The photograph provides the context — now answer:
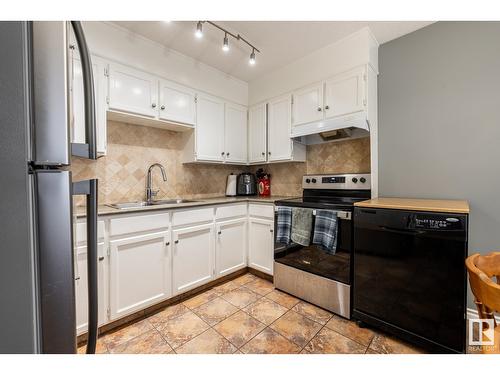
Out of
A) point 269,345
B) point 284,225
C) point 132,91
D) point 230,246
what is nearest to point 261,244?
point 230,246

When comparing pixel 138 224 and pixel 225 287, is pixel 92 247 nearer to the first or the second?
pixel 138 224

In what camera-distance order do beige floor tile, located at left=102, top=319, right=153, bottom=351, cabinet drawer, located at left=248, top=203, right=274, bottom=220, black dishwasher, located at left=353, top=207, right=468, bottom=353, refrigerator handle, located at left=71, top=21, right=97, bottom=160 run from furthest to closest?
cabinet drawer, located at left=248, top=203, right=274, bottom=220 → beige floor tile, located at left=102, top=319, right=153, bottom=351 → black dishwasher, located at left=353, top=207, right=468, bottom=353 → refrigerator handle, located at left=71, top=21, right=97, bottom=160

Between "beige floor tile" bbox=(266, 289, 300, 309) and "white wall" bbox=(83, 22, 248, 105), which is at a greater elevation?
"white wall" bbox=(83, 22, 248, 105)

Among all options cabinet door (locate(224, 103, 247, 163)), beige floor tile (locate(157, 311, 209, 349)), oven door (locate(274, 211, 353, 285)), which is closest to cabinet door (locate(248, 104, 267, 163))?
cabinet door (locate(224, 103, 247, 163))

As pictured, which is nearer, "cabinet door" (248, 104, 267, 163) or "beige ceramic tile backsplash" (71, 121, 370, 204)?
"beige ceramic tile backsplash" (71, 121, 370, 204)

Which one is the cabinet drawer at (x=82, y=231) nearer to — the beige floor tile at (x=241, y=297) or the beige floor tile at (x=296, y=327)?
the beige floor tile at (x=241, y=297)

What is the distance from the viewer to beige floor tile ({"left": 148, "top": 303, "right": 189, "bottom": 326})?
1786 millimetres

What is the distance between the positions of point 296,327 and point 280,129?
1.99 metres

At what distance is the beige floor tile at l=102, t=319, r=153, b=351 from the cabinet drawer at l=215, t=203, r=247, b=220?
1049 millimetres

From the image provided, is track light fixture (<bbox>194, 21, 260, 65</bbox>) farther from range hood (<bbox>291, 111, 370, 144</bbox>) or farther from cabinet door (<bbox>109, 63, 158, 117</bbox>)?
range hood (<bbox>291, 111, 370, 144</bbox>)

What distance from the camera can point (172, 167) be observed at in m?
2.57
